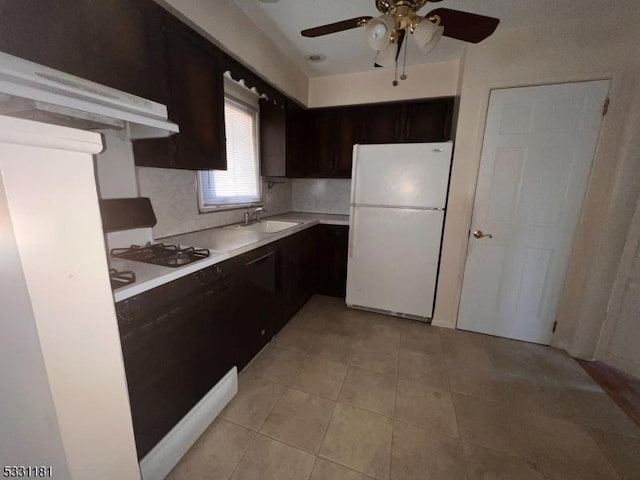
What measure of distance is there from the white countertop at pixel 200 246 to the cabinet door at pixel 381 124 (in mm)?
1216

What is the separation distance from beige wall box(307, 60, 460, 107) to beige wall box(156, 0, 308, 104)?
431 millimetres

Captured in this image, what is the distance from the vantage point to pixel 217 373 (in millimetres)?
1474

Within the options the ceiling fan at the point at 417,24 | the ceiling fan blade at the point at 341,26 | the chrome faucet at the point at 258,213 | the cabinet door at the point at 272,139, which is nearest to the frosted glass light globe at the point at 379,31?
the ceiling fan at the point at 417,24

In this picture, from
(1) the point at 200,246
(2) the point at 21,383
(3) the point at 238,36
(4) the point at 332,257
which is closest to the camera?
(2) the point at 21,383

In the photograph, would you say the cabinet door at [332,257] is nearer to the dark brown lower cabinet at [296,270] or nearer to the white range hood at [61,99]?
the dark brown lower cabinet at [296,270]

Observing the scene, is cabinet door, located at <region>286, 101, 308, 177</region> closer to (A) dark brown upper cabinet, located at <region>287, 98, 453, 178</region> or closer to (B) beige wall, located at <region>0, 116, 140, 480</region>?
(A) dark brown upper cabinet, located at <region>287, 98, 453, 178</region>

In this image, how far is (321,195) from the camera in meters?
3.40

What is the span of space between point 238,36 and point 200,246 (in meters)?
1.51

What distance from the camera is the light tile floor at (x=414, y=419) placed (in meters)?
1.21

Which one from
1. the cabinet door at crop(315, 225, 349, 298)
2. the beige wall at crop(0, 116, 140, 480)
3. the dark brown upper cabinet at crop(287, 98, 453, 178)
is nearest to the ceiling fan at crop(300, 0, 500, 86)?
the beige wall at crop(0, 116, 140, 480)

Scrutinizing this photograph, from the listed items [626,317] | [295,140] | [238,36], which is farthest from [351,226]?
[626,317]

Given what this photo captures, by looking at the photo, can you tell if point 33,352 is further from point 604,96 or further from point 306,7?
point 604,96

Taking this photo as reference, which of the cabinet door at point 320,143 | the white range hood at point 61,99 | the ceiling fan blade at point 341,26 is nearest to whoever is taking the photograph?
the white range hood at point 61,99

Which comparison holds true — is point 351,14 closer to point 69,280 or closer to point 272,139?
point 272,139
